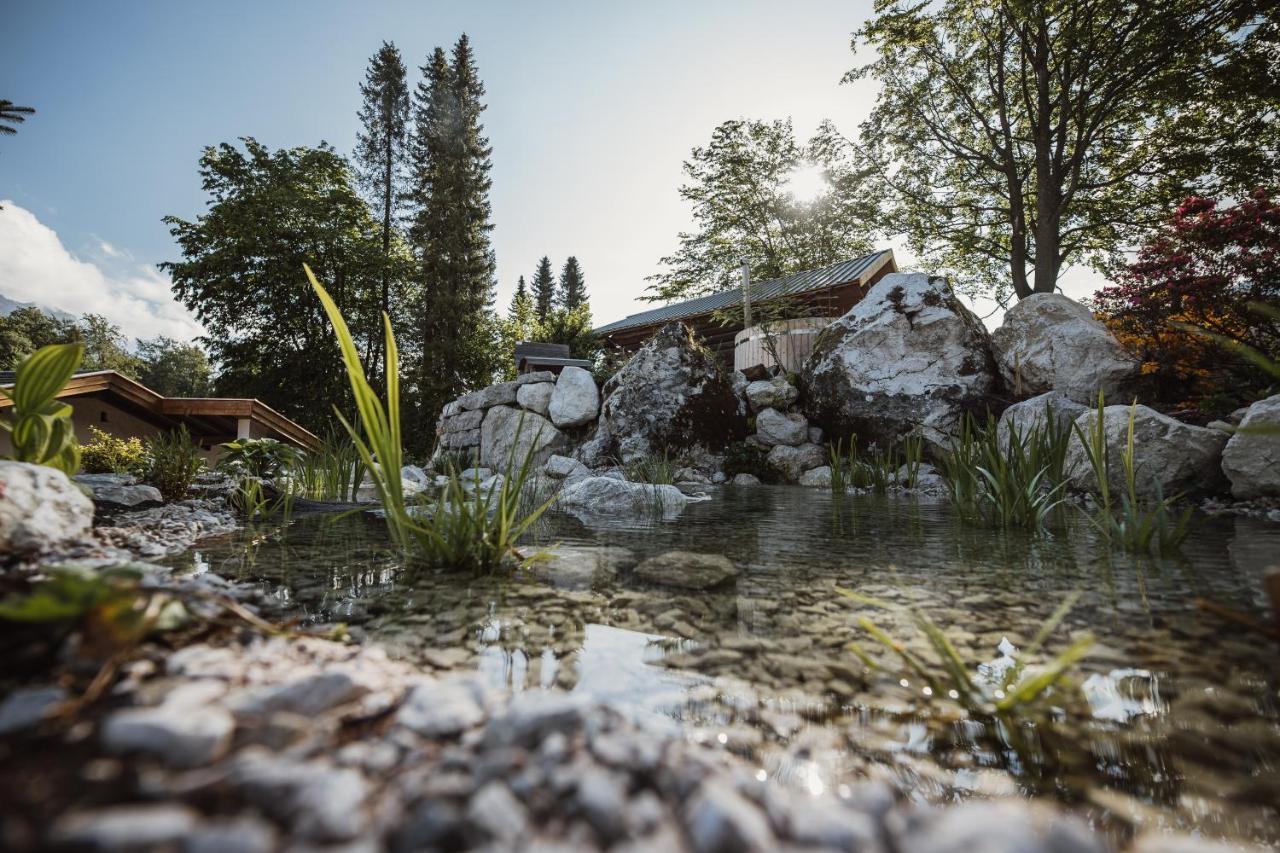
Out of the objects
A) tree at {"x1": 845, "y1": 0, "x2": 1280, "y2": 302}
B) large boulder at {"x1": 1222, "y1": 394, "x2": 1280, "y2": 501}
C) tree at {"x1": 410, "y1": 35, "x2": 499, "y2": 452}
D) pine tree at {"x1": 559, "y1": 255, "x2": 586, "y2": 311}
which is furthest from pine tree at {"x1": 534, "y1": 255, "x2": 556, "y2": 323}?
large boulder at {"x1": 1222, "y1": 394, "x2": 1280, "y2": 501}

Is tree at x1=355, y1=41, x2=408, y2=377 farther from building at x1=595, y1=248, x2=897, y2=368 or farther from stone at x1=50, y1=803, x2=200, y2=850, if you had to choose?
stone at x1=50, y1=803, x2=200, y2=850

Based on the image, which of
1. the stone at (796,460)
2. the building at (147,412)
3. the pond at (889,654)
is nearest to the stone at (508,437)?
the building at (147,412)

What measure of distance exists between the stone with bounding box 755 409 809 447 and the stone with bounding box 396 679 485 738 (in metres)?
8.45

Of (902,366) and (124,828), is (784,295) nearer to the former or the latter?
(902,366)

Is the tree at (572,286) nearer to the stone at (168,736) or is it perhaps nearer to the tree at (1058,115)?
the tree at (1058,115)

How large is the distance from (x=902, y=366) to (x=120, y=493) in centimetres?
884

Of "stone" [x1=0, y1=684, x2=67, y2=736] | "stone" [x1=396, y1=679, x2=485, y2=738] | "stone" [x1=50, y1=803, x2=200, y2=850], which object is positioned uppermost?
"stone" [x1=0, y1=684, x2=67, y2=736]

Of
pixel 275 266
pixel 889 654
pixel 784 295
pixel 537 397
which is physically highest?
pixel 275 266

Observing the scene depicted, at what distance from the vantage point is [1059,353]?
22.5ft

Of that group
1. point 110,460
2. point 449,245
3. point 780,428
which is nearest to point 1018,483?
point 780,428

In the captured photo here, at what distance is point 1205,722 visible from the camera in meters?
0.93

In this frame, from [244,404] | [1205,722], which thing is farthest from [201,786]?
[244,404]

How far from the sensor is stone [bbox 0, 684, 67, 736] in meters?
0.56

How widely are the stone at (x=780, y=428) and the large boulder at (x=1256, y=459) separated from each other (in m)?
5.06
